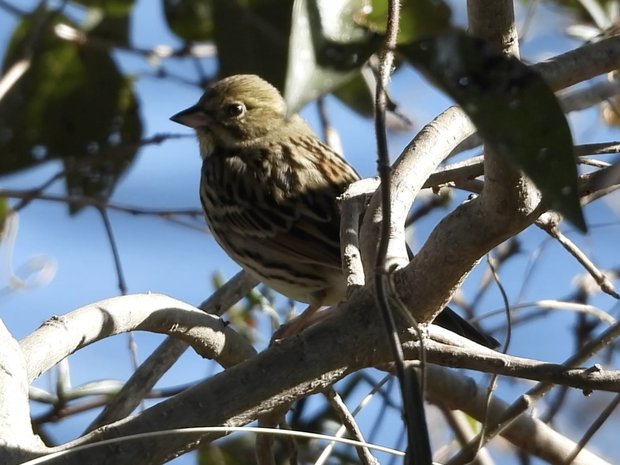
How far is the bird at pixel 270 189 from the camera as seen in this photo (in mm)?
3357

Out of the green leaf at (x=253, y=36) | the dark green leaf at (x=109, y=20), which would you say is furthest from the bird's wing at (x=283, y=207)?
the dark green leaf at (x=109, y=20)

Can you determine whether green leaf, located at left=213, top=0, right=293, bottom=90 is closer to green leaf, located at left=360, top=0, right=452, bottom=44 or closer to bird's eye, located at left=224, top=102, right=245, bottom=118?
bird's eye, located at left=224, top=102, right=245, bottom=118

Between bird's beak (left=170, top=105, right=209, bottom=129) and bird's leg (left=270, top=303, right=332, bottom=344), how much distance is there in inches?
34.8

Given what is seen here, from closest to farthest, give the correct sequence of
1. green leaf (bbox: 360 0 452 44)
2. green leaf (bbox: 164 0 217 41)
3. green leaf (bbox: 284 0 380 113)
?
green leaf (bbox: 284 0 380 113), green leaf (bbox: 360 0 452 44), green leaf (bbox: 164 0 217 41)

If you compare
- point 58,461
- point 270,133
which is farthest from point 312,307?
point 58,461

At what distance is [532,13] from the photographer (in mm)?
3709

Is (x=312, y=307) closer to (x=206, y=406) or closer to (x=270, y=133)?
(x=270, y=133)

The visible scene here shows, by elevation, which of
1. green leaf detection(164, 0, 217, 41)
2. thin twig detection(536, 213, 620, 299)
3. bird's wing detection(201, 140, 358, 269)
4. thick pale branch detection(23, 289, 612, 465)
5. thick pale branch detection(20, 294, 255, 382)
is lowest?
thick pale branch detection(23, 289, 612, 465)

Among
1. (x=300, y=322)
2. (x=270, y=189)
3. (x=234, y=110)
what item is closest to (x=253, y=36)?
(x=270, y=189)

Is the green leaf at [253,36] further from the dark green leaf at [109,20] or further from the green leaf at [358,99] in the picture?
the dark green leaf at [109,20]

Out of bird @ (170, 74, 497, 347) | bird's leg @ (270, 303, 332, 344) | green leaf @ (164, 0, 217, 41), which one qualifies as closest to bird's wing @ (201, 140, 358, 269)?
bird @ (170, 74, 497, 347)

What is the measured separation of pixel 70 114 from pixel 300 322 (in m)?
1.11

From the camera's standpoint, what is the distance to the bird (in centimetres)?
336

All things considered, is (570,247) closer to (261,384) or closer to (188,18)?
(261,384)
